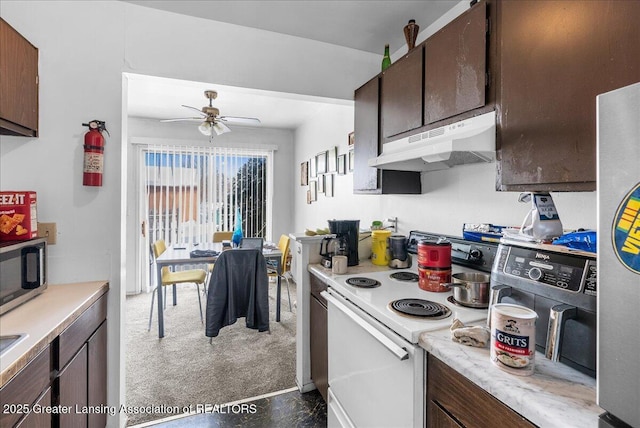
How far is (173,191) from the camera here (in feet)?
14.3

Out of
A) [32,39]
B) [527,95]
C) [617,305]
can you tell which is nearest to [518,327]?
[617,305]

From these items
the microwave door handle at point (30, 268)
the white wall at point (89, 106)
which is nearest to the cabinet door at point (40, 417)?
the microwave door handle at point (30, 268)

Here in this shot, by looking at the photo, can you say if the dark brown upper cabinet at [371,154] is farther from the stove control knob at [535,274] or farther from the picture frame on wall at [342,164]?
the stove control knob at [535,274]

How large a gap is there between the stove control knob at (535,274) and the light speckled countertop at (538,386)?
0.22m

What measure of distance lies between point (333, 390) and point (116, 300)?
1343 mm

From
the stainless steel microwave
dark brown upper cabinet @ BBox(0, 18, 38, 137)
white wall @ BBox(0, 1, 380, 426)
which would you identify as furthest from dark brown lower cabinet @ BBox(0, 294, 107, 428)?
dark brown upper cabinet @ BBox(0, 18, 38, 137)

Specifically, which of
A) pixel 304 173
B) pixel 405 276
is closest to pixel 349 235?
pixel 405 276

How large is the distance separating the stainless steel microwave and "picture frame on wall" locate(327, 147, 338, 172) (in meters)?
2.55

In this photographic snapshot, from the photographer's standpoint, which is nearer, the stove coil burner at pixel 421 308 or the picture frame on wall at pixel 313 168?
the stove coil burner at pixel 421 308

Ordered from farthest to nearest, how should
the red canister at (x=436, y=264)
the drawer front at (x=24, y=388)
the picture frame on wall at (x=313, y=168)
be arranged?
the picture frame on wall at (x=313, y=168)
the red canister at (x=436, y=264)
the drawer front at (x=24, y=388)

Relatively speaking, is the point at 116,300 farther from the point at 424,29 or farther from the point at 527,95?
the point at 424,29

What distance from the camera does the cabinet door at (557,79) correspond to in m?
0.80

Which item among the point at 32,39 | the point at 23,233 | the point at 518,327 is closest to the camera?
the point at 518,327

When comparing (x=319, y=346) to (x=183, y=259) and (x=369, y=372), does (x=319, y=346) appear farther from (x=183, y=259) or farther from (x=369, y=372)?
(x=183, y=259)
